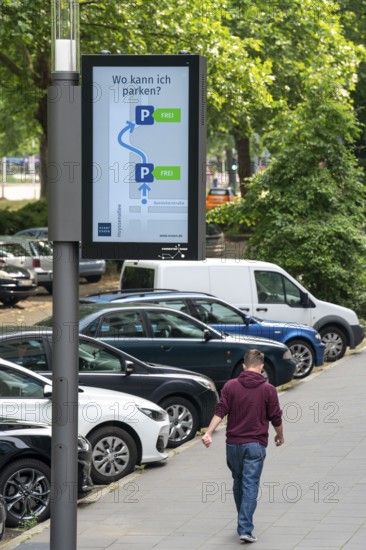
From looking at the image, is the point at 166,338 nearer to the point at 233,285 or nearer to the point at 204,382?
the point at 204,382

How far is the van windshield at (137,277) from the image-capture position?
2062 cm

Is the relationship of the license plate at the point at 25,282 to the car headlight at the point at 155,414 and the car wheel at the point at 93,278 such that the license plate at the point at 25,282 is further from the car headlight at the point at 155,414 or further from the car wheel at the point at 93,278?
the car headlight at the point at 155,414

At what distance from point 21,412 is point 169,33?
17.4 metres

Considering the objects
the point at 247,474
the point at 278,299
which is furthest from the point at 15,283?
the point at 247,474

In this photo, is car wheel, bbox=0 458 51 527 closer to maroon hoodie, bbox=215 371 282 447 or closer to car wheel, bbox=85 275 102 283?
maroon hoodie, bbox=215 371 282 447

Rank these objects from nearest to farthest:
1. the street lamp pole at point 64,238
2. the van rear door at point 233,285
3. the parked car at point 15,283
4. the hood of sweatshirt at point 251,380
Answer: the street lamp pole at point 64,238 < the hood of sweatshirt at point 251,380 < the van rear door at point 233,285 < the parked car at point 15,283

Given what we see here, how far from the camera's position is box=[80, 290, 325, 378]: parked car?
709 inches

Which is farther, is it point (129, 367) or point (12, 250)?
point (12, 250)

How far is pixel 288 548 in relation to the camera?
29.5 ft

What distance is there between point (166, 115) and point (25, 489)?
441 cm

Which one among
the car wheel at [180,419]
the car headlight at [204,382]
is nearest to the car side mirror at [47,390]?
the car wheel at [180,419]

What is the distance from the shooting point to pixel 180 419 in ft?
47.4

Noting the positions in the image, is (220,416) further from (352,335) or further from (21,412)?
(352,335)

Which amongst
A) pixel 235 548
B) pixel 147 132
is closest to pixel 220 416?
pixel 235 548
